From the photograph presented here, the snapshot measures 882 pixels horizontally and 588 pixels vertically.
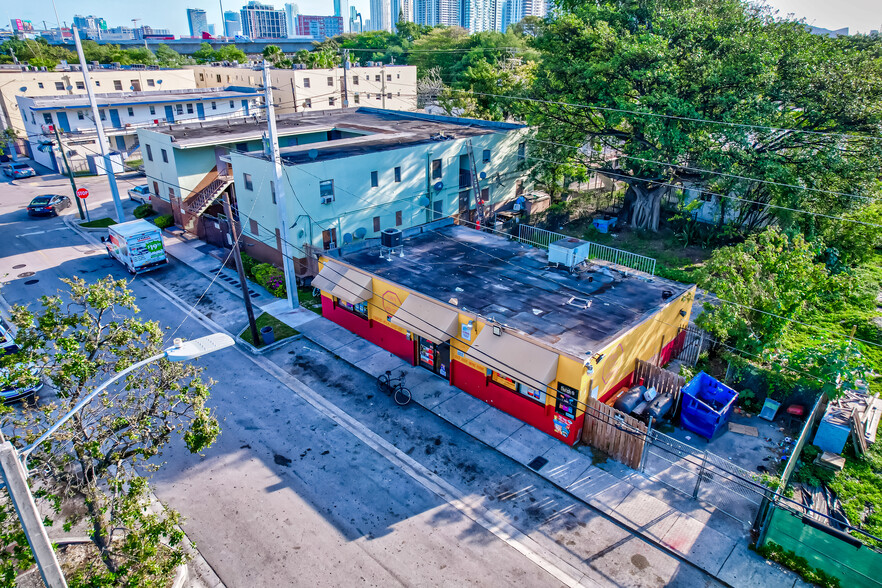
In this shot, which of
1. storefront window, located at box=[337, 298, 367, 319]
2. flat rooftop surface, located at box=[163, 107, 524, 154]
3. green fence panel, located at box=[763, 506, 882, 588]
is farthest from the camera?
flat rooftop surface, located at box=[163, 107, 524, 154]

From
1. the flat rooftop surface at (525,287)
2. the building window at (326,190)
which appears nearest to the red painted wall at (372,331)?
the flat rooftop surface at (525,287)

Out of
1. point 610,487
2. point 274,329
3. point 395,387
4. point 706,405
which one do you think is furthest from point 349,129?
point 610,487

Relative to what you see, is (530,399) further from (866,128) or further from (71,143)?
(71,143)

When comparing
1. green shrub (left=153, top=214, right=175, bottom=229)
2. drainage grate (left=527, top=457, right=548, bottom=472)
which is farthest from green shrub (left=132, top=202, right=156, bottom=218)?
drainage grate (left=527, top=457, right=548, bottom=472)

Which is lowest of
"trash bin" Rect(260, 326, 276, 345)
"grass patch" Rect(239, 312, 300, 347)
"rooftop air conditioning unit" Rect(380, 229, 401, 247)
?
"grass patch" Rect(239, 312, 300, 347)

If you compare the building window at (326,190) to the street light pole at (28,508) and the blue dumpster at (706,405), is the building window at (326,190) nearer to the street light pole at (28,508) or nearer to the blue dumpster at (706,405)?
the blue dumpster at (706,405)

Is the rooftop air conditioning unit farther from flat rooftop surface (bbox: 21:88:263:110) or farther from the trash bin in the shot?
flat rooftop surface (bbox: 21:88:263:110)

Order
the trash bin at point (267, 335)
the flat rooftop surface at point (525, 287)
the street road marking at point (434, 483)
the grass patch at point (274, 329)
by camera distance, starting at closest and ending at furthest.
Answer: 1. the street road marking at point (434, 483)
2. the flat rooftop surface at point (525, 287)
3. the trash bin at point (267, 335)
4. the grass patch at point (274, 329)
